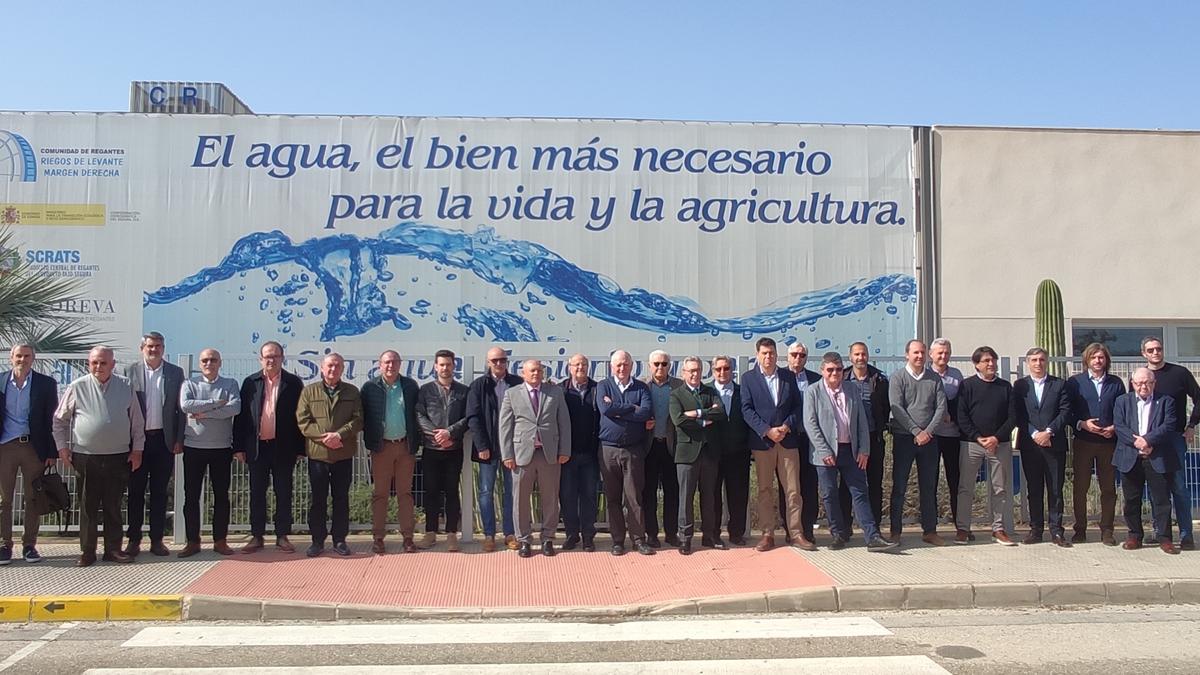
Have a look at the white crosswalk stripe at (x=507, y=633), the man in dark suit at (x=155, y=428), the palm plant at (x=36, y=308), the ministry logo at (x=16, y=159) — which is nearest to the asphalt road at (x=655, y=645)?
the white crosswalk stripe at (x=507, y=633)

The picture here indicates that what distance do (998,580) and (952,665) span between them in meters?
2.20

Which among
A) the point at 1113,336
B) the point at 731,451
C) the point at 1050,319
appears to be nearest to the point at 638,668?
the point at 731,451

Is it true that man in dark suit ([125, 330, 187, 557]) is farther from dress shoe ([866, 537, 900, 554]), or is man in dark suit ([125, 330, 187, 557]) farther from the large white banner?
the large white banner

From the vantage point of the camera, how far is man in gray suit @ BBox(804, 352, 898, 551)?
8.51 meters

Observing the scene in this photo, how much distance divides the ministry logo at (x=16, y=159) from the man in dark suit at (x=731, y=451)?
11.4 meters

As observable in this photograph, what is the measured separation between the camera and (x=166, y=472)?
331 inches

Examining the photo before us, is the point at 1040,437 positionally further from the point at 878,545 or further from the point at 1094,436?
the point at 878,545

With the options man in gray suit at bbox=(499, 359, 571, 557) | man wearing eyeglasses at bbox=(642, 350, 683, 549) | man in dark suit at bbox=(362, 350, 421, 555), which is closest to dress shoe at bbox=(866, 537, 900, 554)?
man wearing eyeglasses at bbox=(642, 350, 683, 549)

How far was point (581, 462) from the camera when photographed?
8734 mm

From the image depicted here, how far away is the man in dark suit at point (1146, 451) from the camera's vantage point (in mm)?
8508

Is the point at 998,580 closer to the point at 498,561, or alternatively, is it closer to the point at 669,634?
the point at 669,634

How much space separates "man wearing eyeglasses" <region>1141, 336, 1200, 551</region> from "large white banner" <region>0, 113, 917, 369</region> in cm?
618

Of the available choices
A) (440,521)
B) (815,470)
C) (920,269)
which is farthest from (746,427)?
(920,269)

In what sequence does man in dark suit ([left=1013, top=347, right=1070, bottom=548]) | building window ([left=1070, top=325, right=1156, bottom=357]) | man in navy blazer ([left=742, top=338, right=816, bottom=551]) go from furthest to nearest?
building window ([left=1070, top=325, right=1156, bottom=357]) → man in dark suit ([left=1013, top=347, right=1070, bottom=548]) → man in navy blazer ([left=742, top=338, right=816, bottom=551])
